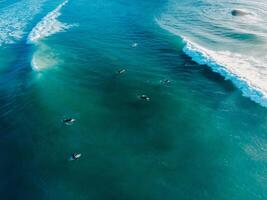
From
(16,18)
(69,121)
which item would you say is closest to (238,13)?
(69,121)

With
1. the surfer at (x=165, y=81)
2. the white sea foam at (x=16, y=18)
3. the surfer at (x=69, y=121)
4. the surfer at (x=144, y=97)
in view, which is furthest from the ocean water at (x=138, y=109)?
the white sea foam at (x=16, y=18)

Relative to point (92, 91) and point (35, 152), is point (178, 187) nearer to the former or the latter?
point (35, 152)

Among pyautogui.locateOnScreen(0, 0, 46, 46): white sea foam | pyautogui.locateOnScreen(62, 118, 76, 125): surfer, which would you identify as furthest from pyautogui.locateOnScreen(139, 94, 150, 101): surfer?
pyautogui.locateOnScreen(0, 0, 46, 46): white sea foam

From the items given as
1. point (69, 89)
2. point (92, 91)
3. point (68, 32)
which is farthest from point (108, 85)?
point (68, 32)

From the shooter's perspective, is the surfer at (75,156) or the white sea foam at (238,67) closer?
the surfer at (75,156)

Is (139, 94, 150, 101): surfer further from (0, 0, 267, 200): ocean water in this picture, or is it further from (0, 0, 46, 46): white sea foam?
(0, 0, 46, 46): white sea foam

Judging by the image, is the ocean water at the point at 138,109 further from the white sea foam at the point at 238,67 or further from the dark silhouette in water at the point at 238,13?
the dark silhouette in water at the point at 238,13

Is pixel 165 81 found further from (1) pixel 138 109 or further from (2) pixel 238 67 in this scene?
(2) pixel 238 67
